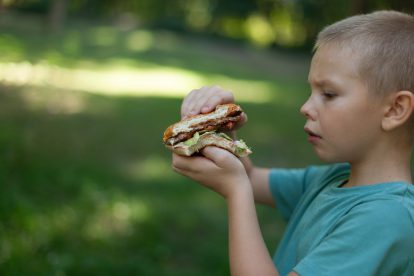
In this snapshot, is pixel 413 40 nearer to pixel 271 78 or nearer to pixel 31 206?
pixel 31 206

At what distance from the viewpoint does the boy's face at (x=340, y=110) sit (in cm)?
168

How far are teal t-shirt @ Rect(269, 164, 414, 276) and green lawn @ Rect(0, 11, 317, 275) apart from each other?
2.22 metres

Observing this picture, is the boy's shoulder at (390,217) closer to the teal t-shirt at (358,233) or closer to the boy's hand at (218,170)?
the teal t-shirt at (358,233)

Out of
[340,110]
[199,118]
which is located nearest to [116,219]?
[199,118]

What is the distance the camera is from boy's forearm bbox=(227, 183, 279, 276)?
161 centimetres

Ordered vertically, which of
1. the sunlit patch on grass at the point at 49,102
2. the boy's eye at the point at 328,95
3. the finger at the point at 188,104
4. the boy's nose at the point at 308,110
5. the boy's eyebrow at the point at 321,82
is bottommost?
the sunlit patch on grass at the point at 49,102

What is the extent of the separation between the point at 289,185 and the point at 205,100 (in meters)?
0.49

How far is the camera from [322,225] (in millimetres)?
1681

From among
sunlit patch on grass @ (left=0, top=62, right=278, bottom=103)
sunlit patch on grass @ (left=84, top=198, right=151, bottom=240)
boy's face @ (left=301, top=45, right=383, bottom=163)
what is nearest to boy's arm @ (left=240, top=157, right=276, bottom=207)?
boy's face @ (left=301, top=45, right=383, bottom=163)

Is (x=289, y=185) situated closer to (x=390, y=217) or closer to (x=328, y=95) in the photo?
(x=328, y=95)

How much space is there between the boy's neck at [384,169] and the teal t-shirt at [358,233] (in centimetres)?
5

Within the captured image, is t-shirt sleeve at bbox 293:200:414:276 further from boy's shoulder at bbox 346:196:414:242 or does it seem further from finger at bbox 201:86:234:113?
Answer: finger at bbox 201:86:234:113

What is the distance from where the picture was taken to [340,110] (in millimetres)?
1681

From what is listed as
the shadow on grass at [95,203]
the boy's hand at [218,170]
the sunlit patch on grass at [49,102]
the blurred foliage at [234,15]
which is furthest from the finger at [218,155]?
the blurred foliage at [234,15]
